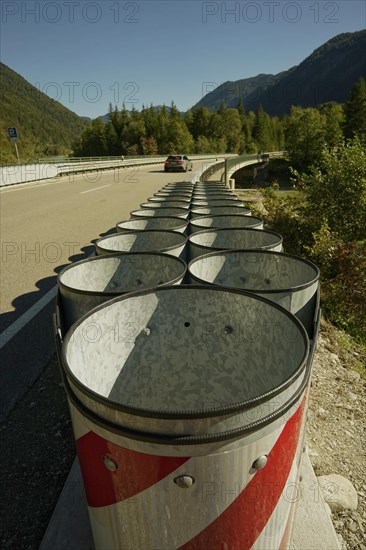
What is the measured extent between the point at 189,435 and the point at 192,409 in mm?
571

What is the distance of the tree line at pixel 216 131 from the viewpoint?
62.4 meters

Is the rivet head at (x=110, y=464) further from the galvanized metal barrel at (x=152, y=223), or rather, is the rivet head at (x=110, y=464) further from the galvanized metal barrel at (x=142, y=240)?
the galvanized metal barrel at (x=152, y=223)

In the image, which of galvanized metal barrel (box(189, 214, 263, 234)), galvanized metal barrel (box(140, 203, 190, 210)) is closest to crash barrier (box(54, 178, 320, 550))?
galvanized metal barrel (box(189, 214, 263, 234))

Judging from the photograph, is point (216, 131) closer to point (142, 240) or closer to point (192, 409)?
point (142, 240)

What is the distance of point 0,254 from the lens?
8.39m

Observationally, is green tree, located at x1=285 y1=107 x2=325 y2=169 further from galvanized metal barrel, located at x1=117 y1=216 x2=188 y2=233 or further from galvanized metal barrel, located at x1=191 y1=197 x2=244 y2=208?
galvanized metal barrel, located at x1=117 y1=216 x2=188 y2=233

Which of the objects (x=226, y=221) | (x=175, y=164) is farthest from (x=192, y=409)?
(x=175, y=164)

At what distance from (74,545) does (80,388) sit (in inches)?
60.7

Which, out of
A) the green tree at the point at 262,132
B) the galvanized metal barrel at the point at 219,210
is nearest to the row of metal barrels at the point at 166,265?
the galvanized metal barrel at the point at 219,210

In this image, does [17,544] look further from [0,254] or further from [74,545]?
[0,254]

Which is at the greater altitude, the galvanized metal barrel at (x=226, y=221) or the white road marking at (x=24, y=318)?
the galvanized metal barrel at (x=226, y=221)

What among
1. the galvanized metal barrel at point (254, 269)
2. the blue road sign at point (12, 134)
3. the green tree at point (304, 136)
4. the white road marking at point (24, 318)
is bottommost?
the white road marking at point (24, 318)

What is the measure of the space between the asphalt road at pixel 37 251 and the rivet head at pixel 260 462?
113 inches

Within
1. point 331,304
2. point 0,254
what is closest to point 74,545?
point 331,304
